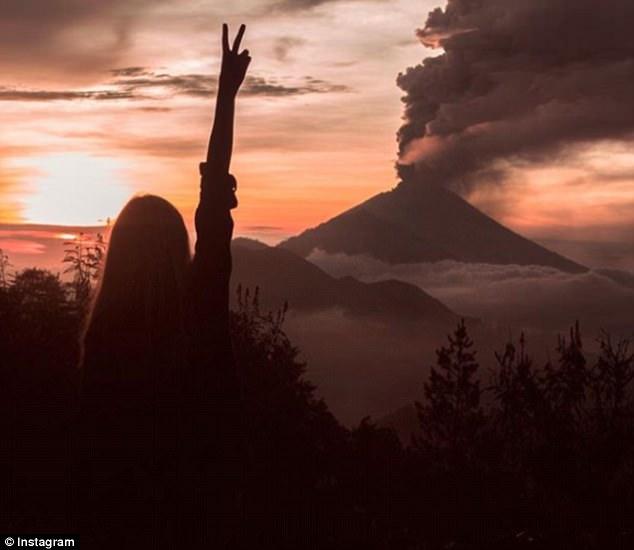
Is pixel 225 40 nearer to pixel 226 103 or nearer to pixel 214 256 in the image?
pixel 226 103

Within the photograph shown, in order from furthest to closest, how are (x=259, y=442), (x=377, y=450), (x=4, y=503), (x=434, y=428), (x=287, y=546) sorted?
(x=434, y=428) → (x=377, y=450) → (x=259, y=442) → (x=4, y=503) → (x=287, y=546)

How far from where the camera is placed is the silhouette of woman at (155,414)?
3.68 meters

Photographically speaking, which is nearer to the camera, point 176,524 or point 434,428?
point 176,524

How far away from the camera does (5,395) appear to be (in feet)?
36.2

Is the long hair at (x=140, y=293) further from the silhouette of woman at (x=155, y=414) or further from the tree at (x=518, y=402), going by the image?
the tree at (x=518, y=402)

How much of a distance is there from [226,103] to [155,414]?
4.08 feet

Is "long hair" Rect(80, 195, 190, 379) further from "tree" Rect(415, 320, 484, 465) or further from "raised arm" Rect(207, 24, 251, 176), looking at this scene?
"tree" Rect(415, 320, 484, 465)

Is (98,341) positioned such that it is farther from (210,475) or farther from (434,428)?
(434,428)

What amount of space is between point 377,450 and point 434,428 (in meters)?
4.69

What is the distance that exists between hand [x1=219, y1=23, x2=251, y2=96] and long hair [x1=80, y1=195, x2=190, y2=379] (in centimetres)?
55

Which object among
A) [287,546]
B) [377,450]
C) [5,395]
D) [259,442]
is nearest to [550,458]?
[377,450]

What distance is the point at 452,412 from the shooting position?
657 inches

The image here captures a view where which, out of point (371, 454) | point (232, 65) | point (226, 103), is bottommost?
point (371, 454)

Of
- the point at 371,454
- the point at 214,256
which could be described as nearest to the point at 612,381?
the point at 371,454
